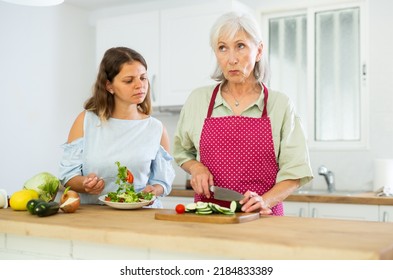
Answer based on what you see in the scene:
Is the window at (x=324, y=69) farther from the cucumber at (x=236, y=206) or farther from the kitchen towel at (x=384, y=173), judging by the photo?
the cucumber at (x=236, y=206)

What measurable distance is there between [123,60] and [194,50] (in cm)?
177

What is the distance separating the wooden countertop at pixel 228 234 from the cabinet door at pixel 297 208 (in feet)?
5.43

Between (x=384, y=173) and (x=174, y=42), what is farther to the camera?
(x=174, y=42)

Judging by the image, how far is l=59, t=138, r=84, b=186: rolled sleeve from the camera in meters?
2.33

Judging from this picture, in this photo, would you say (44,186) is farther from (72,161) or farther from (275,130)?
(275,130)

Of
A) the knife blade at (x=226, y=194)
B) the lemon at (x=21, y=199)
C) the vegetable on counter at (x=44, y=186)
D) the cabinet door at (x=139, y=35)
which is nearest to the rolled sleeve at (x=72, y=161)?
the vegetable on counter at (x=44, y=186)

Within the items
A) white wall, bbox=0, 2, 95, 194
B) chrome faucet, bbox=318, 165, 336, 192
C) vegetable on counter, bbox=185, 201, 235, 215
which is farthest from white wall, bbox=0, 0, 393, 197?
vegetable on counter, bbox=185, 201, 235, 215

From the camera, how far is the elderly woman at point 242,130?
2.07m

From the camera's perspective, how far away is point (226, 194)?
76.9 inches

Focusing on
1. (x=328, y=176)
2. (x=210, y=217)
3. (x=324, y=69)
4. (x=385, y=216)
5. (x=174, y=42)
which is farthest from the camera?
(x=174, y=42)

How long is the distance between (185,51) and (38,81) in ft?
4.34

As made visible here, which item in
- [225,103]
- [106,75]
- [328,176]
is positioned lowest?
[328,176]

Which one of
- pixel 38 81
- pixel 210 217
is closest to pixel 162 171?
pixel 210 217
